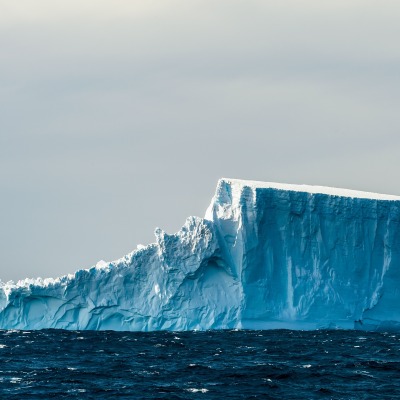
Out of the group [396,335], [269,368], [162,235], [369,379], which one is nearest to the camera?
[369,379]

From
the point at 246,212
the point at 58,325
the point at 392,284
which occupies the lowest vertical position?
the point at 58,325

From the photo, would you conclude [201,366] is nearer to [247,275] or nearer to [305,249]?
[247,275]

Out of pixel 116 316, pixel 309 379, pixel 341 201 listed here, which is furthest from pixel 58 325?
pixel 309 379

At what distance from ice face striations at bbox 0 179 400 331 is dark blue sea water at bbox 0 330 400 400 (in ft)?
2.03

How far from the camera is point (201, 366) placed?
20.4 meters

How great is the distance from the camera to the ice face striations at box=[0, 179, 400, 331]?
93.2 feet

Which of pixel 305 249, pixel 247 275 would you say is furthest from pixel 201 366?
pixel 305 249

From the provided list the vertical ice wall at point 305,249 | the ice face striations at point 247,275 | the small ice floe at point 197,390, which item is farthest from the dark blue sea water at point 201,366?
the vertical ice wall at point 305,249

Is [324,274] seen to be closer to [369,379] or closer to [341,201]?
[341,201]

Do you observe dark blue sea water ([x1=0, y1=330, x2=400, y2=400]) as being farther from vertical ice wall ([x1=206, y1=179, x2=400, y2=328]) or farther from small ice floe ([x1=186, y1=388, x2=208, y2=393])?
vertical ice wall ([x1=206, y1=179, x2=400, y2=328])

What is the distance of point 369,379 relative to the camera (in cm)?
1850

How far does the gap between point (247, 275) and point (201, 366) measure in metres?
8.32

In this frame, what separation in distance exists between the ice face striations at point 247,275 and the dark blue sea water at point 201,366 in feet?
2.03

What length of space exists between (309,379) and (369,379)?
118cm
